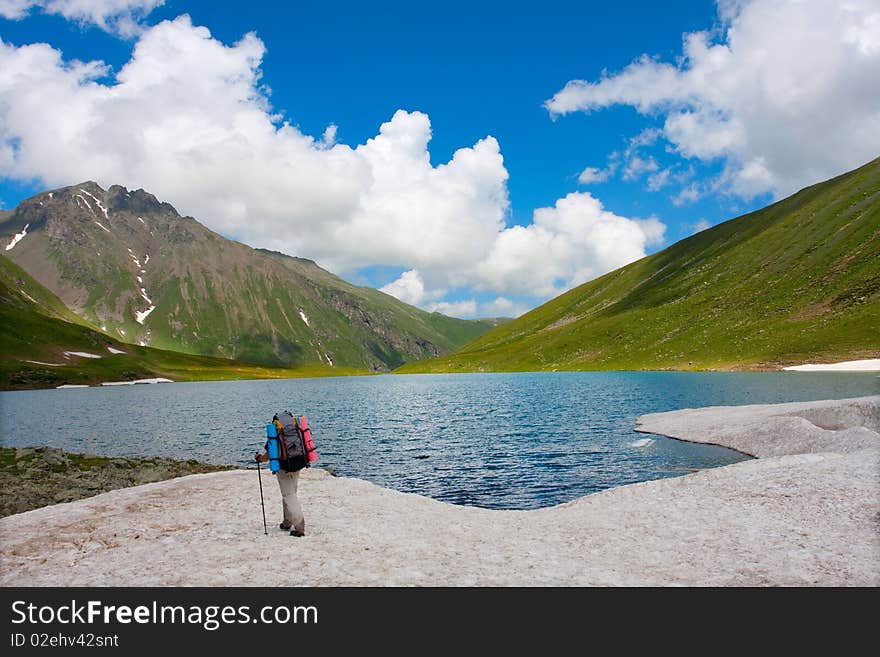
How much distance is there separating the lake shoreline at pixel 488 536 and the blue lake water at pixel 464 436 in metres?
9.17

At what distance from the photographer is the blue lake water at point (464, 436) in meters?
39.7

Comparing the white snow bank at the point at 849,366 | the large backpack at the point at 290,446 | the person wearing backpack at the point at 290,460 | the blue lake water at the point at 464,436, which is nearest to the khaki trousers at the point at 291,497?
the person wearing backpack at the point at 290,460

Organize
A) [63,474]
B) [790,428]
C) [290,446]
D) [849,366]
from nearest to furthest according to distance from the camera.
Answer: [290,446], [63,474], [790,428], [849,366]

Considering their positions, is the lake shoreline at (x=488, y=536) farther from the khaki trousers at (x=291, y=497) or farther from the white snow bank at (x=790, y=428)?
the white snow bank at (x=790, y=428)

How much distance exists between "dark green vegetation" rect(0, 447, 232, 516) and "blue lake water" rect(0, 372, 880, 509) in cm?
935

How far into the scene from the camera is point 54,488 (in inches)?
1328

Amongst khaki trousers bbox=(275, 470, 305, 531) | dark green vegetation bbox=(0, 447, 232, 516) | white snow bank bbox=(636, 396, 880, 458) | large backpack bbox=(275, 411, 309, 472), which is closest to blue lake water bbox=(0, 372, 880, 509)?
white snow bank bbox=(636, 396, 880, 458)

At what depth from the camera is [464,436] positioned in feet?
208

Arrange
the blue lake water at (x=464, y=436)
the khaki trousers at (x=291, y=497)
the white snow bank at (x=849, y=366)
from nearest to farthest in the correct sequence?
the khaki trousers at (x=291, y=497)
the blue lake water at (x=464, y=436)
the white snow bank at (x=849, y=366)

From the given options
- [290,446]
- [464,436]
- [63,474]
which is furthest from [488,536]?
[464,436]

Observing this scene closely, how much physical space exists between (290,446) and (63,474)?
30.4 m

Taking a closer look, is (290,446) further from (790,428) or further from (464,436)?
(464,436)
